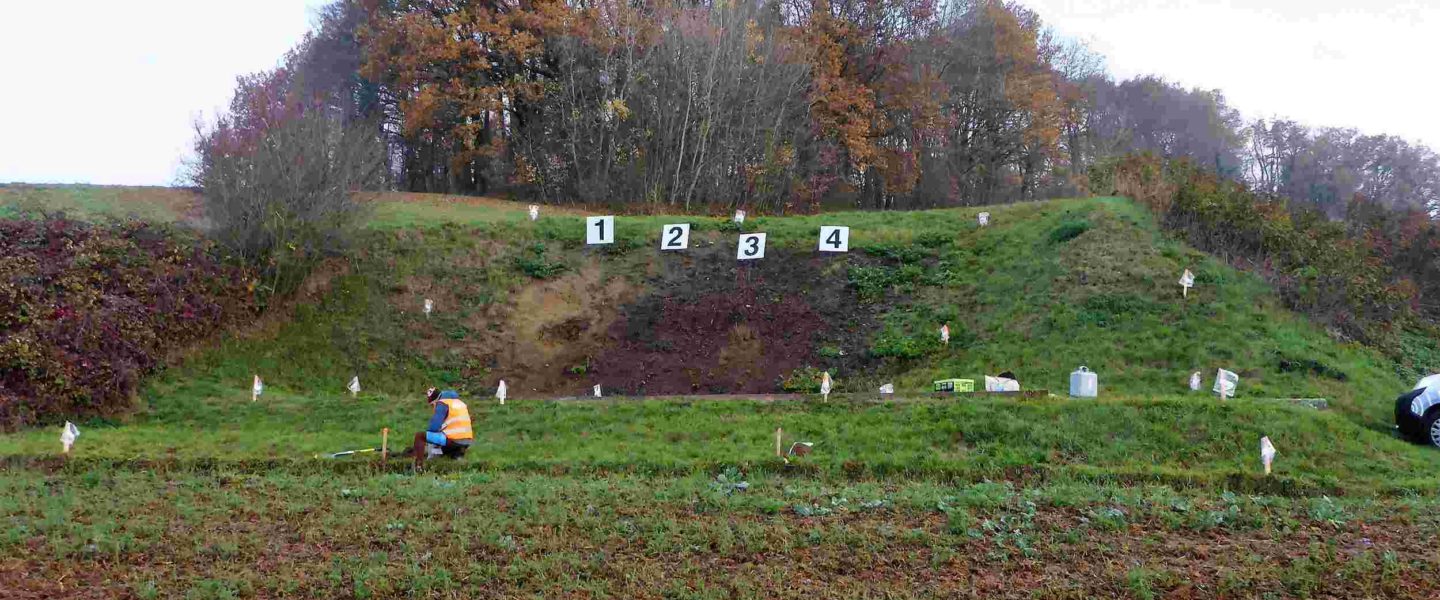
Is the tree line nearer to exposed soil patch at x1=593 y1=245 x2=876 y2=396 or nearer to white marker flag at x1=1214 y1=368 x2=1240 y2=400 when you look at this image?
exposed soil patch at x1=593 y1=245 x2=876 y2=396

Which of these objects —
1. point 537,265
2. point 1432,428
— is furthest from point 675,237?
point 1432,428

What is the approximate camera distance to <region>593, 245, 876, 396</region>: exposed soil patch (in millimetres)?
19625

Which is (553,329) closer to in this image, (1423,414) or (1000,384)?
(1000,384)

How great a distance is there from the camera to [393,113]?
142 feet

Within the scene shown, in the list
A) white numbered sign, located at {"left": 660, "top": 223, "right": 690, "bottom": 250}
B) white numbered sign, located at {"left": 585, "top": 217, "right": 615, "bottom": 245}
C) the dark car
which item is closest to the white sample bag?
the dark car

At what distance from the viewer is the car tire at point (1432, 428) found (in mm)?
13930

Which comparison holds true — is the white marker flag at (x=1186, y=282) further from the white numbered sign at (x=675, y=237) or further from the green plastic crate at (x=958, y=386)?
the white numbered sign at (x=675, y=237)

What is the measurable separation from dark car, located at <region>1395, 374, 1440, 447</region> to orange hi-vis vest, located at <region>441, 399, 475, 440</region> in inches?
512

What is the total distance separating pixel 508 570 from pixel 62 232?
17283 mm

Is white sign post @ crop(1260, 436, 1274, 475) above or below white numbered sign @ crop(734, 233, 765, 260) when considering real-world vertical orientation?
below

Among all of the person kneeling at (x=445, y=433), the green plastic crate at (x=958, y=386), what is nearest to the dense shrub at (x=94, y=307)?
the person kneeling at (x=445, y=433)

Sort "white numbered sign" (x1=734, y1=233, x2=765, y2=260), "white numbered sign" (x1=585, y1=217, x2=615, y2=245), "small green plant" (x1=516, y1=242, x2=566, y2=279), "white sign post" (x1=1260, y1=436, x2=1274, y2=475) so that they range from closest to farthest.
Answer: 1. "white sign post" (x1=1260, y1=436, x2=1274, y2=475)
2. "small green plant" (x1=516, y1=242, x2=566, y2=279)
3. "white numbered sign" (x1=734, y1=233, x2=765, y2=260)
4. "white numbered sign" (x1=585, y1=217, x2=615, y2=245)

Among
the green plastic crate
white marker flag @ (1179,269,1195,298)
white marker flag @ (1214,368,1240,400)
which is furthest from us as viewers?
white marker flag @ (1179,269,1195,298)

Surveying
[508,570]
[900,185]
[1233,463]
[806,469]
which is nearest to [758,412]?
[806,469]
